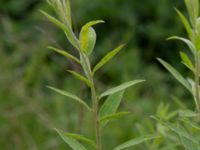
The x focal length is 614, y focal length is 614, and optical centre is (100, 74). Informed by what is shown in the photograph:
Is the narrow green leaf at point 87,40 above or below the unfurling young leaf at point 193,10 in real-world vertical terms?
above

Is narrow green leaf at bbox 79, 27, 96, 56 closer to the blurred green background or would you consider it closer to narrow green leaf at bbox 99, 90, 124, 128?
narrow green leaf at bbox 99, 90, 124, 128

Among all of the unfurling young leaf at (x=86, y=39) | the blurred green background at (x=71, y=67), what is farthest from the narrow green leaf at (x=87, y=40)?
the blurred green background at (x=71, y=67)

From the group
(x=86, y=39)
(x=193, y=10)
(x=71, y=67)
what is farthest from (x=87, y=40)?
(x=71, y=67)

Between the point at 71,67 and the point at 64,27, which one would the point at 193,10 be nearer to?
the point at 64,27

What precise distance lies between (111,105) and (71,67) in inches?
53.9

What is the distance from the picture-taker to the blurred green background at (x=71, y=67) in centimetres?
208

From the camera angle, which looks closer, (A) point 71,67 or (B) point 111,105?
(B) point 111,105

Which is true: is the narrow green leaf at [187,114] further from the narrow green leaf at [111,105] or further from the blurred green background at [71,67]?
the blurred green background at [71,67]

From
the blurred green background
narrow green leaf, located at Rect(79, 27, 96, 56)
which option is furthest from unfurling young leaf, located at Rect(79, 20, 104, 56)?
the blurred green background

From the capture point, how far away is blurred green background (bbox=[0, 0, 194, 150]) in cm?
208

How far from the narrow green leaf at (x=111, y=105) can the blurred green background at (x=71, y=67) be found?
1.01m

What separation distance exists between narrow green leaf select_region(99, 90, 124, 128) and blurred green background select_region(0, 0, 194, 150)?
3.32ft

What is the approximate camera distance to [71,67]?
2.06 meters

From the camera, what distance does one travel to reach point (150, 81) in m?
2.93
